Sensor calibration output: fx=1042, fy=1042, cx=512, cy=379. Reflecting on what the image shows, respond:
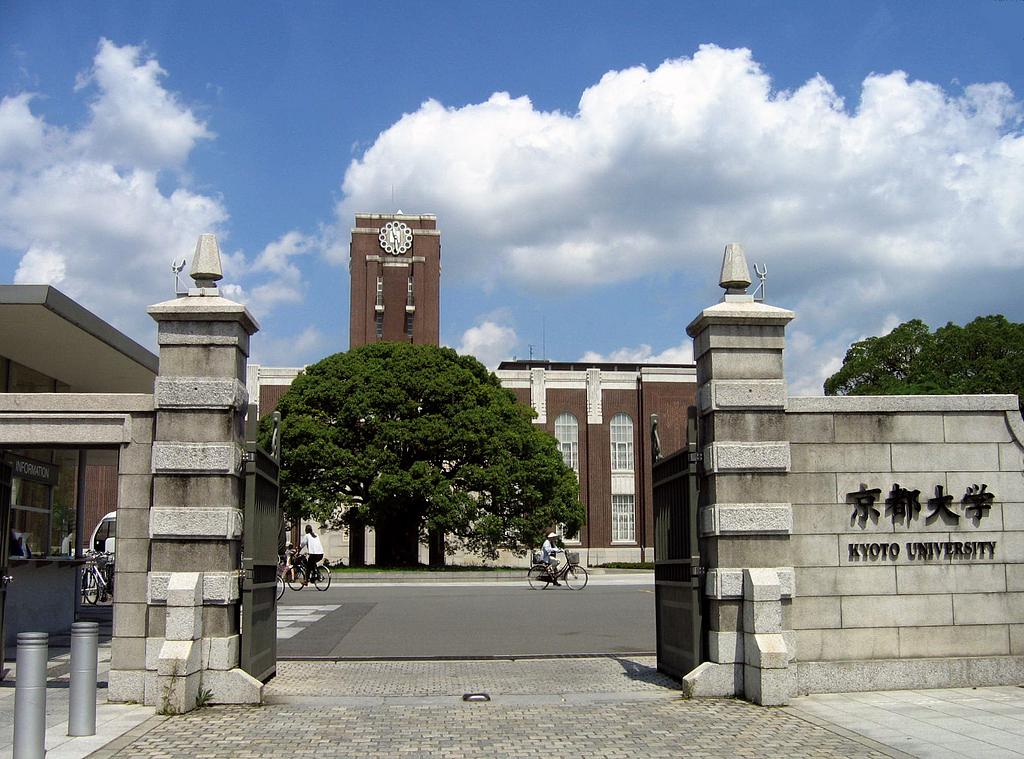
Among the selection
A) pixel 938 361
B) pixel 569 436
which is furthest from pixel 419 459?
pixel 938 361

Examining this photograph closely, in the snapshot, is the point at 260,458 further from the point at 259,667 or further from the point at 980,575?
the point at 980,575

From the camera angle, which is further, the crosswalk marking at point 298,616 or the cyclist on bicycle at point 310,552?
the cyclist on bicycle at point 310,552

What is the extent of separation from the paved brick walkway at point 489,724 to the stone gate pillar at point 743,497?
515mm

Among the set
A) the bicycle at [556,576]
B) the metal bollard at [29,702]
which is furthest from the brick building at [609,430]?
the metal bollard at [29,702]

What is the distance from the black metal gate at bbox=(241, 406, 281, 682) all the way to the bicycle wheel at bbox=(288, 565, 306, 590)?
1666 centimetres

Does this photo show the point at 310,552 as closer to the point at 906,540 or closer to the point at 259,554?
the point at 259,554

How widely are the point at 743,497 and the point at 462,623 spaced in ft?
29.9

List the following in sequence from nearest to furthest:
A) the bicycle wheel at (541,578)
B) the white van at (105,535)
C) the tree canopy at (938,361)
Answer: the bicycle wheel at (541,578) < the white van at (105,535) < the tree canopy at (938,361)

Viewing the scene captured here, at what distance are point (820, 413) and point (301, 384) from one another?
111 feet

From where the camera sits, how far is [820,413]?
10.1m

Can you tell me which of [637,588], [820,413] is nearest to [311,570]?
[637,588]

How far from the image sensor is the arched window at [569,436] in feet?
189

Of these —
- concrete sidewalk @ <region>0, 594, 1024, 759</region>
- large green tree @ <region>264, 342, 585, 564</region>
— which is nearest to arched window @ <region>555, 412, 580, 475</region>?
large green tree @ <region>264, 342, 585, 564</region>

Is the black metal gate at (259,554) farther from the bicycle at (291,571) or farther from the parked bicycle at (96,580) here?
the bicycle at (291,571)
